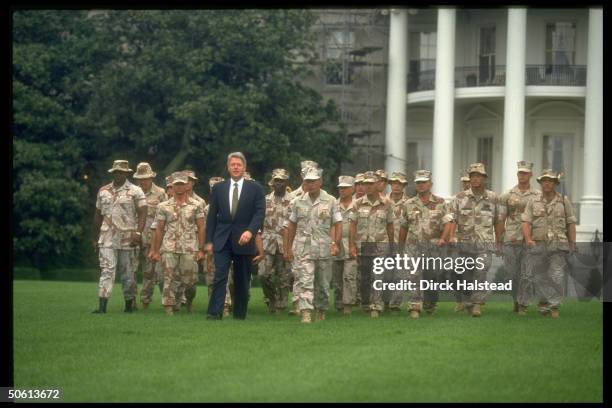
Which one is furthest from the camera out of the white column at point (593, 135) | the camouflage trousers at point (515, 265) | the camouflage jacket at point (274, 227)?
the white column at point (593, 135)

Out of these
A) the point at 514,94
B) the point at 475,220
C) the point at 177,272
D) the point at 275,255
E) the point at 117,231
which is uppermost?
the point at 514,94

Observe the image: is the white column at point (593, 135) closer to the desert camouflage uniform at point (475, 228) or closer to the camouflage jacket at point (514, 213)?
the camouflage jacket at point (514, 213)

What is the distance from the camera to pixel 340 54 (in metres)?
53.4

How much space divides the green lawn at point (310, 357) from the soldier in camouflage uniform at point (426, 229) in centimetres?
62

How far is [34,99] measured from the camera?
1734 inches

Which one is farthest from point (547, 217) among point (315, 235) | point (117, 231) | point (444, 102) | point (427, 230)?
point (444, 102)

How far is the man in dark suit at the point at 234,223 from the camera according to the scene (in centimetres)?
1920

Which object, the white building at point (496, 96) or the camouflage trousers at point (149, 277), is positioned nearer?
the camouflage trousers at point (149, 277)

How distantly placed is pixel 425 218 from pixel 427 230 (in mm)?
184

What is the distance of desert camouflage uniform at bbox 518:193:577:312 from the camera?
2067 centimetres

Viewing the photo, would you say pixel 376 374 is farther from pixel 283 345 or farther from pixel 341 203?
pixel 341 203

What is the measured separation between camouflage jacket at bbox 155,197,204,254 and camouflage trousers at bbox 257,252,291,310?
1382 mm

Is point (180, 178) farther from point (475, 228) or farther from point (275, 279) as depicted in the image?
point (475, 228)

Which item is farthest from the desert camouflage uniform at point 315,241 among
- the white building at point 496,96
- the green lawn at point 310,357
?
the white building at point 496,96
